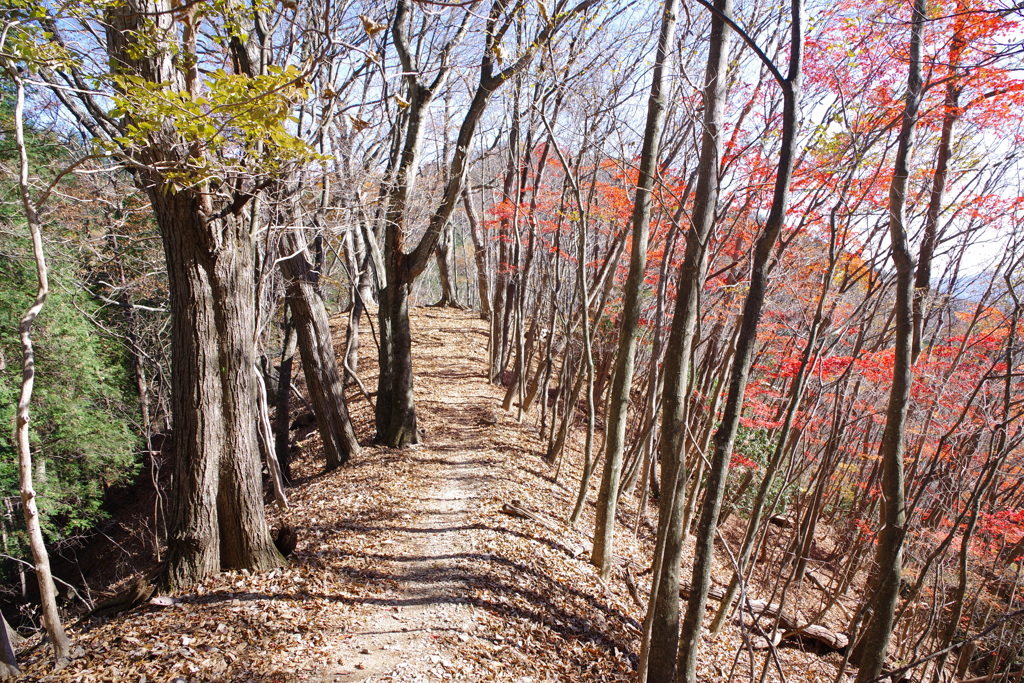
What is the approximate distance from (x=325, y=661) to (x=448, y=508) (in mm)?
3137

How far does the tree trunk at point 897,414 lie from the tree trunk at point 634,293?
257 centimetres

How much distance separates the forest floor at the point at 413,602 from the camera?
395cm

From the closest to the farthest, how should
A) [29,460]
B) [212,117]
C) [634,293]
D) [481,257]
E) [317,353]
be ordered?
[29,460] → [212,117] → [634,293] → [317,353] → [481,257]

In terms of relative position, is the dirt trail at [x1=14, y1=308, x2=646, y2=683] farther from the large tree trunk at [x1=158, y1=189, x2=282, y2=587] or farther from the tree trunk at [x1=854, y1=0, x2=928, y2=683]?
the tree trunk at [x1=854, y1=0, x2=928, y2=683]

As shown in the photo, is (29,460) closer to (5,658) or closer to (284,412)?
(5,658)

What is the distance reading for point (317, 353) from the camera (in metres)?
8.05

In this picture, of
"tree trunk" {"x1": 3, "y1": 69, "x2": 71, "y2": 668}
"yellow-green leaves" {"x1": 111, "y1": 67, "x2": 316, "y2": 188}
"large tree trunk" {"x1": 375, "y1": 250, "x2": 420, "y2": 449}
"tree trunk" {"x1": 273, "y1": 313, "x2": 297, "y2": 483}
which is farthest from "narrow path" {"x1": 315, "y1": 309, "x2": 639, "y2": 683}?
"yellow-green leaves" {"x1": 111, "y1": 67, "x2": 316, "y2": 188}

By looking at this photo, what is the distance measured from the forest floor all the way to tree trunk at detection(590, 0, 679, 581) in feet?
2.09

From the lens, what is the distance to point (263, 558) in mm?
4988

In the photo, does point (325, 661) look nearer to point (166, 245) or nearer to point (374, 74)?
point (166, 245)

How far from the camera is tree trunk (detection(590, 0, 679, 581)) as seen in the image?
5398 millimetres

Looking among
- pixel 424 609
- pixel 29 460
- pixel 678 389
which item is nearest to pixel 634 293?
pixel 678 389

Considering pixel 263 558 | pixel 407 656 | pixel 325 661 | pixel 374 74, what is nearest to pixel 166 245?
pixel 263 558

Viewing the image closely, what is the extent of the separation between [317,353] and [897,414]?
7.65 metres
